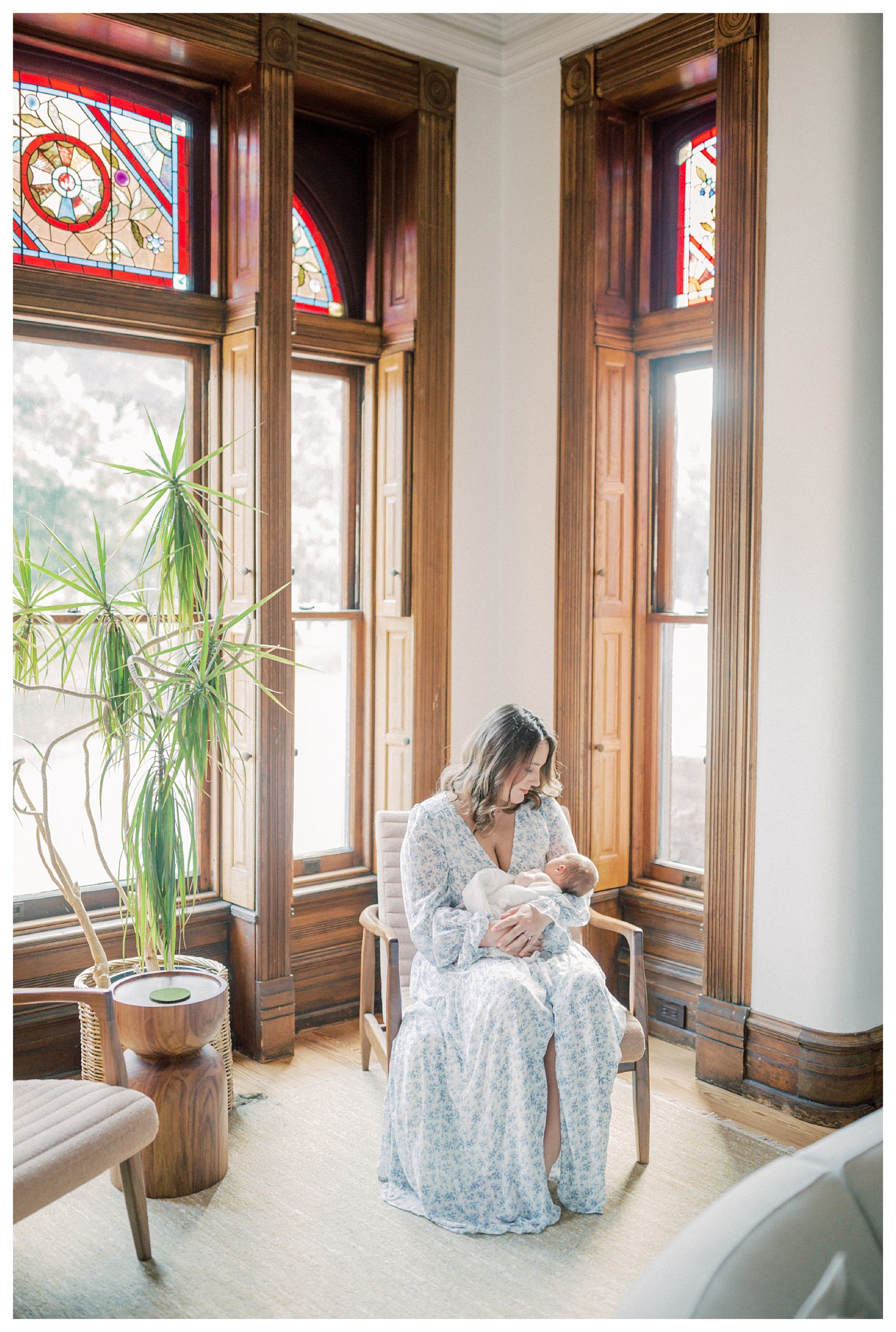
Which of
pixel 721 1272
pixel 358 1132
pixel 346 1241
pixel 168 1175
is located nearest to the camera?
pixel 721 1272

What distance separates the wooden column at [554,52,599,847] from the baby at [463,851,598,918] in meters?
1.05

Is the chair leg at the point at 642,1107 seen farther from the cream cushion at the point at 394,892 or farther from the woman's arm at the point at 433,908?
the woman's arm at the point at 433,908

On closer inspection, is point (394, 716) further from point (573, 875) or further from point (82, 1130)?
point (82, 1130)

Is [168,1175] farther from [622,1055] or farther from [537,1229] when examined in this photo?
[622,1055]

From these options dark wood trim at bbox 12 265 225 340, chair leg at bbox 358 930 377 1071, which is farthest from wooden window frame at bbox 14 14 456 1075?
chair leg at bbox 358 930 377 1071

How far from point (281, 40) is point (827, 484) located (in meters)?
2.33

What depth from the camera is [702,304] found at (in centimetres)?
408

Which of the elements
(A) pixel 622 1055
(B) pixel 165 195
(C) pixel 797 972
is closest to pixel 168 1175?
(A) pixel 622 1055

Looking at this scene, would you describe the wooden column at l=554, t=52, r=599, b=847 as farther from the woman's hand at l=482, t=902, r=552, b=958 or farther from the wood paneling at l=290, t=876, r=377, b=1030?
the woman's hand at l=482, t=902, r=552, b=958

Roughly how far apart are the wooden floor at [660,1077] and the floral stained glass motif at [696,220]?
272 centimetres

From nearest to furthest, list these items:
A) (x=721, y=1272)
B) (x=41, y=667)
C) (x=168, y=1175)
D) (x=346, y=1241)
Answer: (x=721, y=1272) < (x=346, y=1241) < (x=168, y=1175) < (x=41, y=667)

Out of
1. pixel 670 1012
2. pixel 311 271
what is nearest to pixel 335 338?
pixel 311 271

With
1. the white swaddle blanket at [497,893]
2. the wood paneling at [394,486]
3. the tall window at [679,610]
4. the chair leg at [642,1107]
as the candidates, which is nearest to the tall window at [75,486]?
the wood paneling at [394,486]

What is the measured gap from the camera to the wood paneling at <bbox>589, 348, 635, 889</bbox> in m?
4.22
